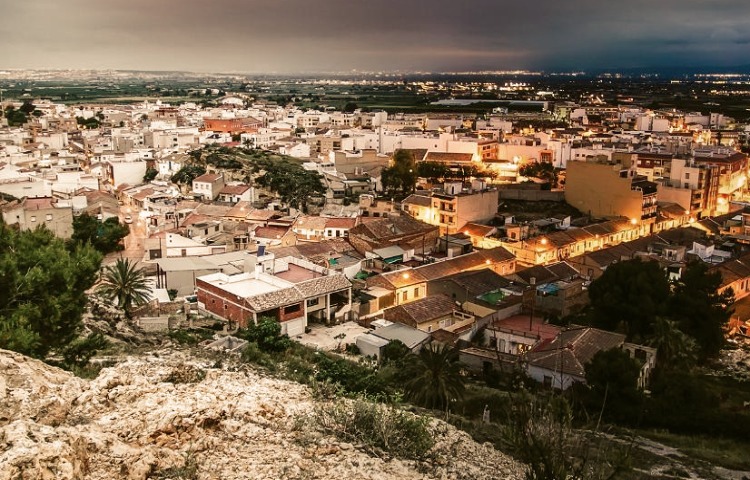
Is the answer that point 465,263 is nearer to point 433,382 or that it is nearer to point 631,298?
point 631,298

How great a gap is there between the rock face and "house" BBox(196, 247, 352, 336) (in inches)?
406

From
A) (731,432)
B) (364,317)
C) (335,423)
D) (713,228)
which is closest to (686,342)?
(731,432)

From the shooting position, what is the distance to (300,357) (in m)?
16.1

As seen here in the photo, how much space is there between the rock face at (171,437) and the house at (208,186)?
33632 millimetres

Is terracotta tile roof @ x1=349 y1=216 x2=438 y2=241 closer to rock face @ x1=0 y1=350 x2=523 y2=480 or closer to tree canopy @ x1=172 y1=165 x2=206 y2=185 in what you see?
tree canopy @ x1=172 y1=165 x2=206 y2=185

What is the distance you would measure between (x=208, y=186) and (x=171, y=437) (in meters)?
36.1

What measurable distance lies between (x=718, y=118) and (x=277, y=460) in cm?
8344

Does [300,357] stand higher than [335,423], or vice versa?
[335,423]

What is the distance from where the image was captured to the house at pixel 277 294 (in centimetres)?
2000

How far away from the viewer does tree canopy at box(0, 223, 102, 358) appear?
11531mm

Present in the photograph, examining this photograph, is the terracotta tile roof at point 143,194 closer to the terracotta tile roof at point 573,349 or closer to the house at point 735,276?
the terracotta tile roof at point 573,349

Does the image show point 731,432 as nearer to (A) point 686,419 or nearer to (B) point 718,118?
(A) point 686,419

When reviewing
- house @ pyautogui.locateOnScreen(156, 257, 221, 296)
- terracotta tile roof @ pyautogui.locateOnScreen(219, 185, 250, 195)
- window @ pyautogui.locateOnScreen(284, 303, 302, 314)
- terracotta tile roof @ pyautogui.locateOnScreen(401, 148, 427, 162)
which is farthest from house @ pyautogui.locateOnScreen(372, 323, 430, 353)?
terracotta tile roof @ pyautogui.locateOnScreen(401, 148, 427, 162)

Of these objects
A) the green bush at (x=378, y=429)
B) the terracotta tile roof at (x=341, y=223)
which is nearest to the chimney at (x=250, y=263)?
the terracotta tile roof at (x=341, y=223)
